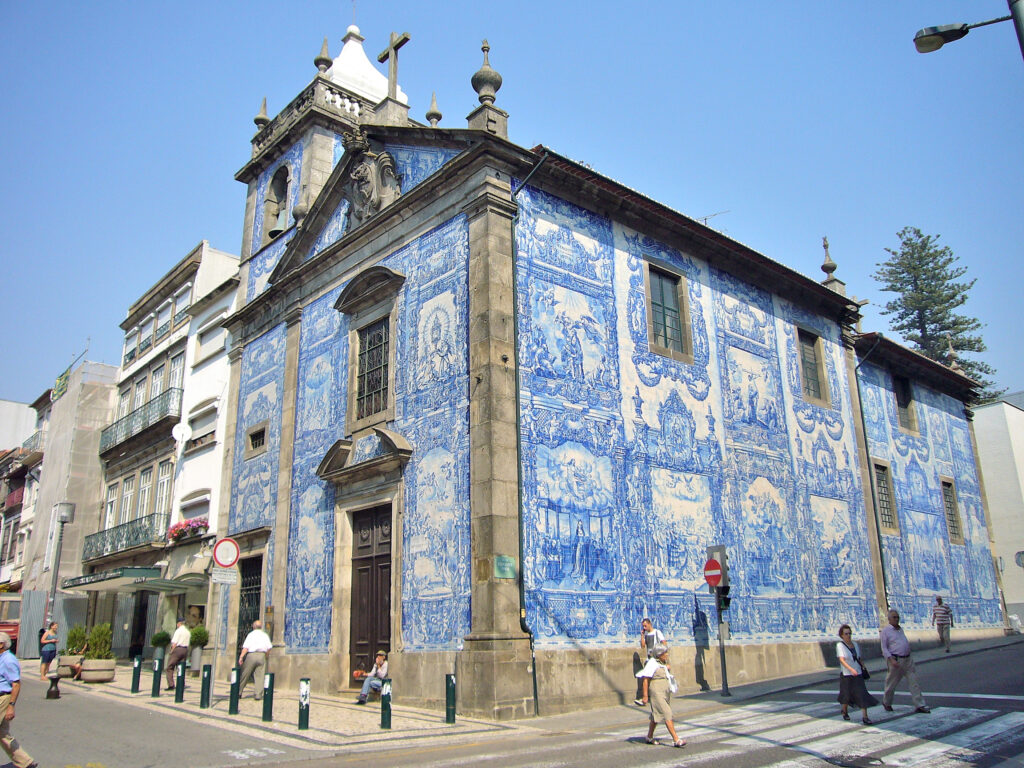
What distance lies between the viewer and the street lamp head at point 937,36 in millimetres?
7172

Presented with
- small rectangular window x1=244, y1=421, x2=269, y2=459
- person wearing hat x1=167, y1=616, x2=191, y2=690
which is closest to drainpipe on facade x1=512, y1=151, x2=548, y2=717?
person wearing hat x1=167, y1=616, x2=191, y2=690

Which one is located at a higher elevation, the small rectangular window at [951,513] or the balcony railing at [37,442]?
the balcony railing at [37,442]

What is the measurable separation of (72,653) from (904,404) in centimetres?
2157

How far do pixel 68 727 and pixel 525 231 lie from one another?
9.50 m

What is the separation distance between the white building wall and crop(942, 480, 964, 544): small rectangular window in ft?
20.4

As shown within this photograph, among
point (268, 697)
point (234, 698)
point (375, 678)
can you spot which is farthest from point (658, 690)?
point (234, 698)

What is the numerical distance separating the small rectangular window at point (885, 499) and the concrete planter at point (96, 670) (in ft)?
56.8

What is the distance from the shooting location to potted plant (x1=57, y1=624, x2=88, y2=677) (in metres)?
16.8

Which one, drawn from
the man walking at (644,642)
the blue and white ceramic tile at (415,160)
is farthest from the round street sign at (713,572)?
the blue and white ceramic tile at (415,160)

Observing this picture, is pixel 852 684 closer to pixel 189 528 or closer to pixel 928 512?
pixel 928 512

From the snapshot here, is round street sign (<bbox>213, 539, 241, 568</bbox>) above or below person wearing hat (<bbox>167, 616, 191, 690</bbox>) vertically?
above

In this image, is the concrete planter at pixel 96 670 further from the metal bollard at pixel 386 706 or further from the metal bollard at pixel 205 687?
the metal bollard at pixel 386 706

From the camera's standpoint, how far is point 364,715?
455 inches

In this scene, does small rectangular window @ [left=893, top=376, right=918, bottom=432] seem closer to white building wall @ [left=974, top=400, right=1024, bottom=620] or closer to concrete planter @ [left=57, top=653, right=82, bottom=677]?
white building wall @ [left=974, top=400, right=1024, bottom=620]
